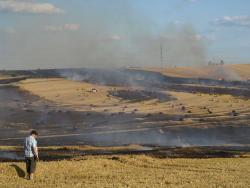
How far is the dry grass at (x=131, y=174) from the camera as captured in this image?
758 inches

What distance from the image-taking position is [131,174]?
21.7m

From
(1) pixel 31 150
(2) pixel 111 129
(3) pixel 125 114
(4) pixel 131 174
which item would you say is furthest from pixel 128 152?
(3) pixel 125 114

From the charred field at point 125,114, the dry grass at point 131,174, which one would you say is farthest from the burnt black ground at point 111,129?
the dry grass at point 131,174

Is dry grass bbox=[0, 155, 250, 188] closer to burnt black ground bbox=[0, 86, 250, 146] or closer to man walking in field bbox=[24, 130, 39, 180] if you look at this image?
man walking in field bbox=[24, 130, 39, 180]

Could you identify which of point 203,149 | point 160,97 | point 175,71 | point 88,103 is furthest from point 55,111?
point 175,71

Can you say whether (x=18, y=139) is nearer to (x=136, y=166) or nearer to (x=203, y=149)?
(x=203, y=149)

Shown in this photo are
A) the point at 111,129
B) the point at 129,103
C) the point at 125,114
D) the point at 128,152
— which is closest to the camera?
the point at 128,152

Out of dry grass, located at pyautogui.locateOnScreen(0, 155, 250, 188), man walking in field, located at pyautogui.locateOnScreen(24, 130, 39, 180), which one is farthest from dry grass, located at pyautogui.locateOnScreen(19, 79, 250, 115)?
man walking in field, located at pyautogui.locateOnScreen(24, 130, 39, 180)

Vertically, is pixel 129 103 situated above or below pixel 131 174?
below

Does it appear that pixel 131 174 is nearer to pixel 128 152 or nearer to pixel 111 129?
pixel 128 152

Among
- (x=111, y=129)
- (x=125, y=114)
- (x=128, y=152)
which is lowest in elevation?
(x=111, y=129)

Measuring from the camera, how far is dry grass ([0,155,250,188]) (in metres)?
19.2

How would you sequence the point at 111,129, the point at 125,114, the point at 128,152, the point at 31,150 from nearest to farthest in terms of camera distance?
the point at 31,150 < the point at 128,152 < the point at 111,129 < the point at 125,114

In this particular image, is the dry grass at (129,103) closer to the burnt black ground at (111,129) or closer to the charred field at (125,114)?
the charred field at (125,114)
